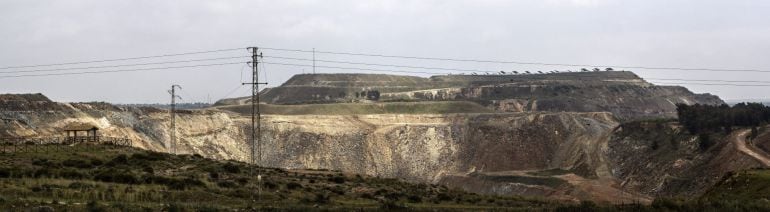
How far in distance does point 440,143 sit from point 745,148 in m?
50.6

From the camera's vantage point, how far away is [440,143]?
12081 cm

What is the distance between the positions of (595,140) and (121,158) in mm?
66744

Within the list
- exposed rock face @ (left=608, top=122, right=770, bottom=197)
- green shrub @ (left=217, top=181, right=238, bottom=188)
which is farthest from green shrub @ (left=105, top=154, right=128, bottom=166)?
exposed rock face @ (left=608, top=122, right=770, bottom=197)

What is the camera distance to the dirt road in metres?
72.5

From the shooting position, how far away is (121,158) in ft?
204

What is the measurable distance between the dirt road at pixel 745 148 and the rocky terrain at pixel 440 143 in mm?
935

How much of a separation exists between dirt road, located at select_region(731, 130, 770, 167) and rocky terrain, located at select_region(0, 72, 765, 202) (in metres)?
0.94

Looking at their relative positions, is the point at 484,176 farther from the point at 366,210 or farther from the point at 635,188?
the point at 366,210

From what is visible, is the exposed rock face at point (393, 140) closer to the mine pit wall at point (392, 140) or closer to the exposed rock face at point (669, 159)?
the mine pit wall at point (392, 140)

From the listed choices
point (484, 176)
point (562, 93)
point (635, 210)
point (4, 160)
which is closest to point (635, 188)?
point (484, 176)

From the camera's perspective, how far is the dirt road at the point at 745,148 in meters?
72.5

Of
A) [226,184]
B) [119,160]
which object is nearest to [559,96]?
[119,160]

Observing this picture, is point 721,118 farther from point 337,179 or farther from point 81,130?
point 81,130

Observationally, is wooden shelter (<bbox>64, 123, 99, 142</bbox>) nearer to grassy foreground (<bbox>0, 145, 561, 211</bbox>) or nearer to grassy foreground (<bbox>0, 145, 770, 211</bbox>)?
grassy foreground (<bbox>0, 145, 770, 211</bbox>)
